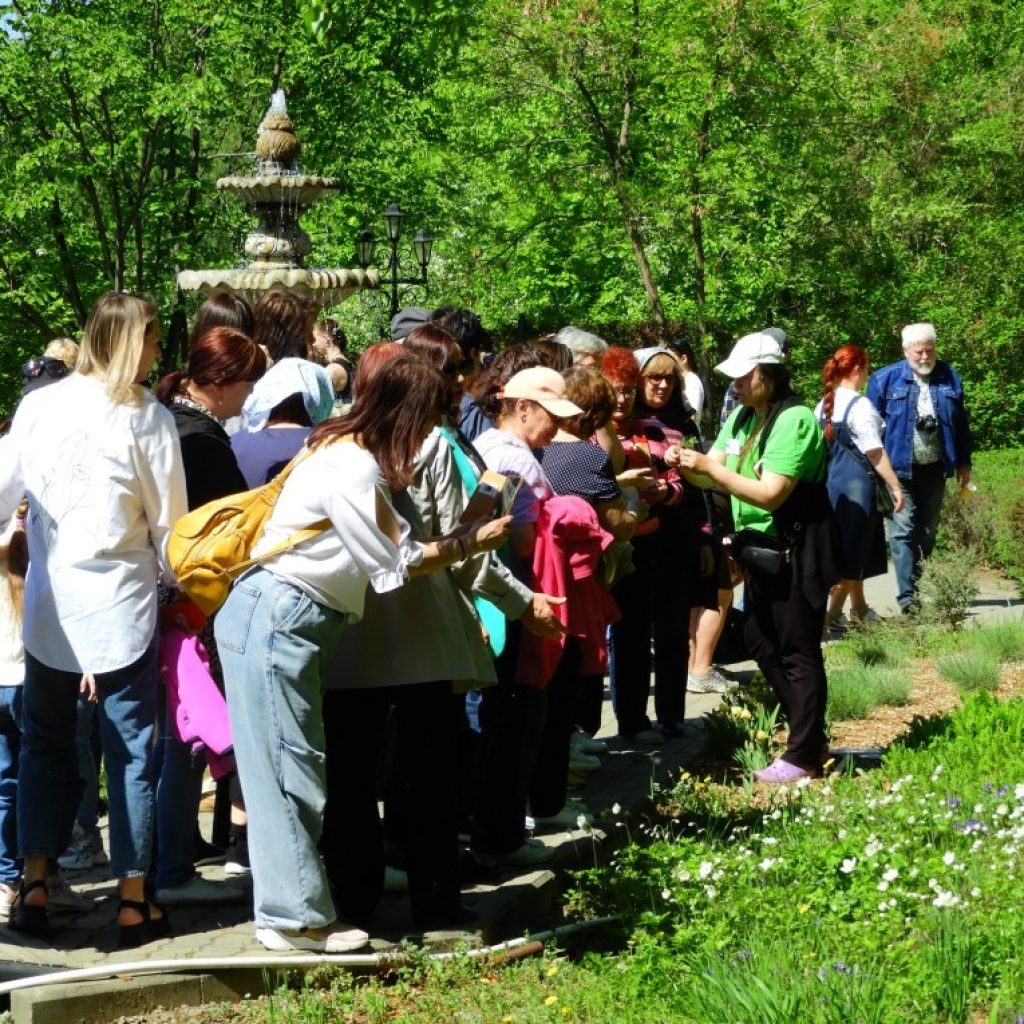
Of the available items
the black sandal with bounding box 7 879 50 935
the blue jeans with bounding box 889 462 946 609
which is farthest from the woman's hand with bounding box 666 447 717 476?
the blue jeans with bounding box 889 462 946 609

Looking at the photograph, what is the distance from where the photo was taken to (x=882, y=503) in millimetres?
10680

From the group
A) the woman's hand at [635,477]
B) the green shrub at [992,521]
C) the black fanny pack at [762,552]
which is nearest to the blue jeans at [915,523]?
the green shrub at [992,521]

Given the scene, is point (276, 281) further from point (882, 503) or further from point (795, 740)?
point (795, 740)

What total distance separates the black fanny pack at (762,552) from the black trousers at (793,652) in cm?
4

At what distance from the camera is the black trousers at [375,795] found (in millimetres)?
5324

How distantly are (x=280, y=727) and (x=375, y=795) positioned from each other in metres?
0.65

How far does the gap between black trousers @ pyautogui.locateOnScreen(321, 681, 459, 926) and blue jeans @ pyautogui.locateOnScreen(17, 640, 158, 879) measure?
0.57m

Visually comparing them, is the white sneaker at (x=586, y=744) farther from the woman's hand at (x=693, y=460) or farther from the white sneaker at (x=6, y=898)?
the white sneaker at (x=6, y=898)

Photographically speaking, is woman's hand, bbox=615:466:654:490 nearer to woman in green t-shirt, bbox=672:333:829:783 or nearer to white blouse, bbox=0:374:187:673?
woman in green t-shirt, bbox=672:333:829:783

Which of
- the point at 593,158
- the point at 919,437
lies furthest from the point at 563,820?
the point at 593,158

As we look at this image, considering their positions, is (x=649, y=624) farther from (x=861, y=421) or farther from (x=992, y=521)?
(x=992, y=521)

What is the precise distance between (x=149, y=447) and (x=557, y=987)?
6.81 feet

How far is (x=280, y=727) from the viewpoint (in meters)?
4.94

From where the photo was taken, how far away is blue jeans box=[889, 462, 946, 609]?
12469 millimetres
